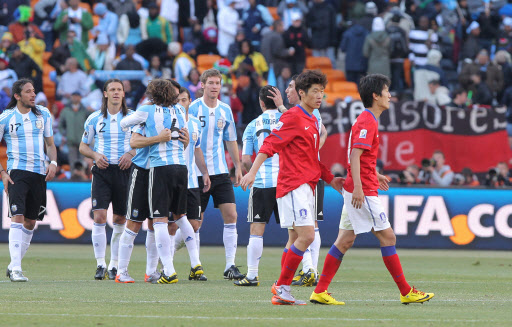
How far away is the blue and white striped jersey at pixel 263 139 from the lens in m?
11.5

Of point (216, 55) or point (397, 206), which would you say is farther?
point (216, 55)

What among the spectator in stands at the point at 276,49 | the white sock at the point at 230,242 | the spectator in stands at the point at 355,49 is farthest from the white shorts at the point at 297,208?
the spectator in stands at the point at 355,49

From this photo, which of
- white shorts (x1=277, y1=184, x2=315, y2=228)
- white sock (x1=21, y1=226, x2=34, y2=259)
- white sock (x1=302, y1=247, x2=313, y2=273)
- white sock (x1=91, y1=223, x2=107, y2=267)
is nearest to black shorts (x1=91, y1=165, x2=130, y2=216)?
white sock (x1=91, y1=223, x2=107, y2=267)

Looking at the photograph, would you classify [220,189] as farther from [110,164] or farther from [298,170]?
[298,170]

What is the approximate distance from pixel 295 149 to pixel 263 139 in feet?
8.78

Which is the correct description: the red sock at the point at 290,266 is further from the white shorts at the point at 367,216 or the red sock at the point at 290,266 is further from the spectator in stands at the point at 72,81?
the spectator in stands at the point at 72,81

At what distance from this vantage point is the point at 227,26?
25719mm

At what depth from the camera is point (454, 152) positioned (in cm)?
2066

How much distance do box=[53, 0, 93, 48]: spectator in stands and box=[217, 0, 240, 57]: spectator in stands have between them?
3.51 m

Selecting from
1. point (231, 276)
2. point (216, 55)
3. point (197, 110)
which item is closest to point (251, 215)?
point (231, 276)

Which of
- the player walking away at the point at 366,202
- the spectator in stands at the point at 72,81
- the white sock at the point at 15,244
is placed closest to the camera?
the player walking away at the point at 366,202

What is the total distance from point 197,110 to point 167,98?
1568mm

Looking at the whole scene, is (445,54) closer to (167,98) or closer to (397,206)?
(397,206)

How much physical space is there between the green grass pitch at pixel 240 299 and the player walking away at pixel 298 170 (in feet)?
1.52
